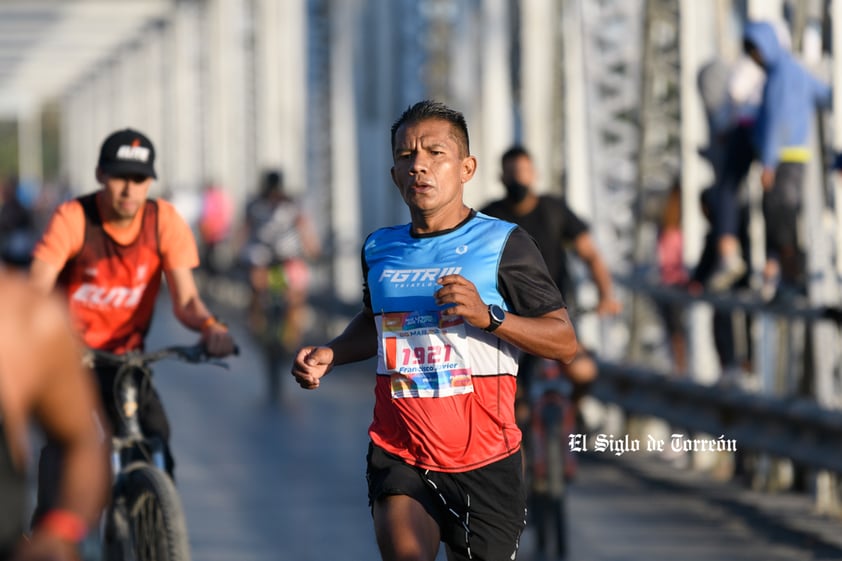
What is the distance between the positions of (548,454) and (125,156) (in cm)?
318

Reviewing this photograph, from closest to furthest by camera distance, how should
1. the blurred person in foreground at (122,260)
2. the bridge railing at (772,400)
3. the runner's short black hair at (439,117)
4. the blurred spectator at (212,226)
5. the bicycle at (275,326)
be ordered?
the runner's short black hair at (439,117) → the blurred person in foreground at (122,260) → the bridge railing at (772,400) → the bicycle at (275,326) → the blurred spectator at (212,226)

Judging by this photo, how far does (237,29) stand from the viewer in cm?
4453

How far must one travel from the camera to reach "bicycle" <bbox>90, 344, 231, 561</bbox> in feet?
22.2

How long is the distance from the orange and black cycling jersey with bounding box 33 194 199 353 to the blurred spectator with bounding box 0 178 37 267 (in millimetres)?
16851

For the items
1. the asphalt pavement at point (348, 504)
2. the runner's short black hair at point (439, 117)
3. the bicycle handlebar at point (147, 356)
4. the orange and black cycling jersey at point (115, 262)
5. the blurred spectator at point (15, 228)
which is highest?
the blurred spectator at point (15, 228)

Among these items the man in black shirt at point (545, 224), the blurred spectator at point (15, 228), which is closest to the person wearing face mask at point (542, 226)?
the man in black shirt at point (545, 224)

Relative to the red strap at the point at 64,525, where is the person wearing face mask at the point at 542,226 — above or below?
above

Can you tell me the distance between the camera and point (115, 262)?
7520 mm

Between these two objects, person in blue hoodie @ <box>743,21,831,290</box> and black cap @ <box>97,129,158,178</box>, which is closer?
black cap @ <box>97,129,158,178</box>

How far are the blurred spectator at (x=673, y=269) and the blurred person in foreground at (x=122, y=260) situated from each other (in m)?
6.05

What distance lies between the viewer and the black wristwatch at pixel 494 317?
5.31m

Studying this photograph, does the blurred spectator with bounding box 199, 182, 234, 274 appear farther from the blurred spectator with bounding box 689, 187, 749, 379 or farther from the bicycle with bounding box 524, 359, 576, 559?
the bicycle with bounding box 524, 359, 576, 559

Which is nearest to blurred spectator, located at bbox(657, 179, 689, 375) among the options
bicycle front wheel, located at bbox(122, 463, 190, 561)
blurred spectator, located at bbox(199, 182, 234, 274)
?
bicycle front wheel, located at bbox(122, 463, 190, 561)

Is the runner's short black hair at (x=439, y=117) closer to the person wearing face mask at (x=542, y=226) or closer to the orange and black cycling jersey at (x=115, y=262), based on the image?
the orange and black cycling jersey at (x=115, y=262)
